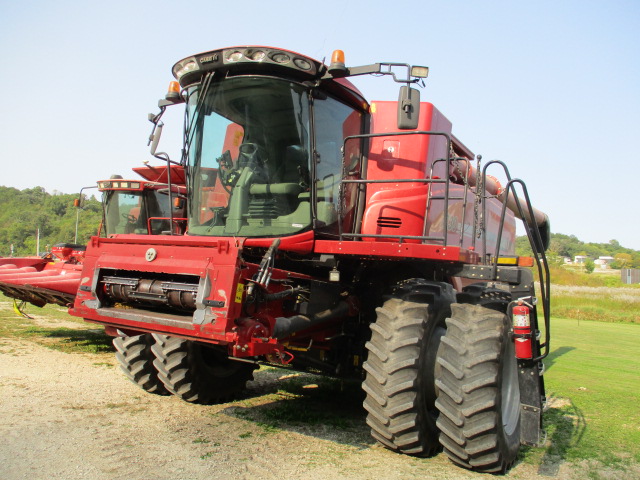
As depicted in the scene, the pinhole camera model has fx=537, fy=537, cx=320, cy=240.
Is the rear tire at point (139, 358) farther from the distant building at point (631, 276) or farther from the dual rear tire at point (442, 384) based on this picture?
the distant building at point (631, 276)

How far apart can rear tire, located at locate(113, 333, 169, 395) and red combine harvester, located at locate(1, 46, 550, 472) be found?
0.06 feet

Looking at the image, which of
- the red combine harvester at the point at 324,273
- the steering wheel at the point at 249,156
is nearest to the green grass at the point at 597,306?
the red combine harvester at the point at 324,273

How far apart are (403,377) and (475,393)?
1.77 ft

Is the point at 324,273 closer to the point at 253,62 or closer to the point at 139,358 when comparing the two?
the point at 253,62

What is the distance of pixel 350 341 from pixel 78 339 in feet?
21.9

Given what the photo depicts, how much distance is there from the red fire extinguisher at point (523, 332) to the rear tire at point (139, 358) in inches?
147

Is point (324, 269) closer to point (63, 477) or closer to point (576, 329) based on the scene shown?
point (63, 477)

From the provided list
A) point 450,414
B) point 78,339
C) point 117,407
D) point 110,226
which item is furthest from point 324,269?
point 110,226

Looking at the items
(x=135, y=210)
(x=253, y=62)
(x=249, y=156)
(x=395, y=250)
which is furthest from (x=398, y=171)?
(x=135, y=210)

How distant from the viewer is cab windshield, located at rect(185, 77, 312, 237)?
4.67 m

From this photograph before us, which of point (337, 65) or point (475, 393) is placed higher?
point (337, 65)

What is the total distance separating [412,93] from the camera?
4.41 m

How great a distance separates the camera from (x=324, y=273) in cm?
512

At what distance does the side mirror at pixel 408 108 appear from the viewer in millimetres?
4379
